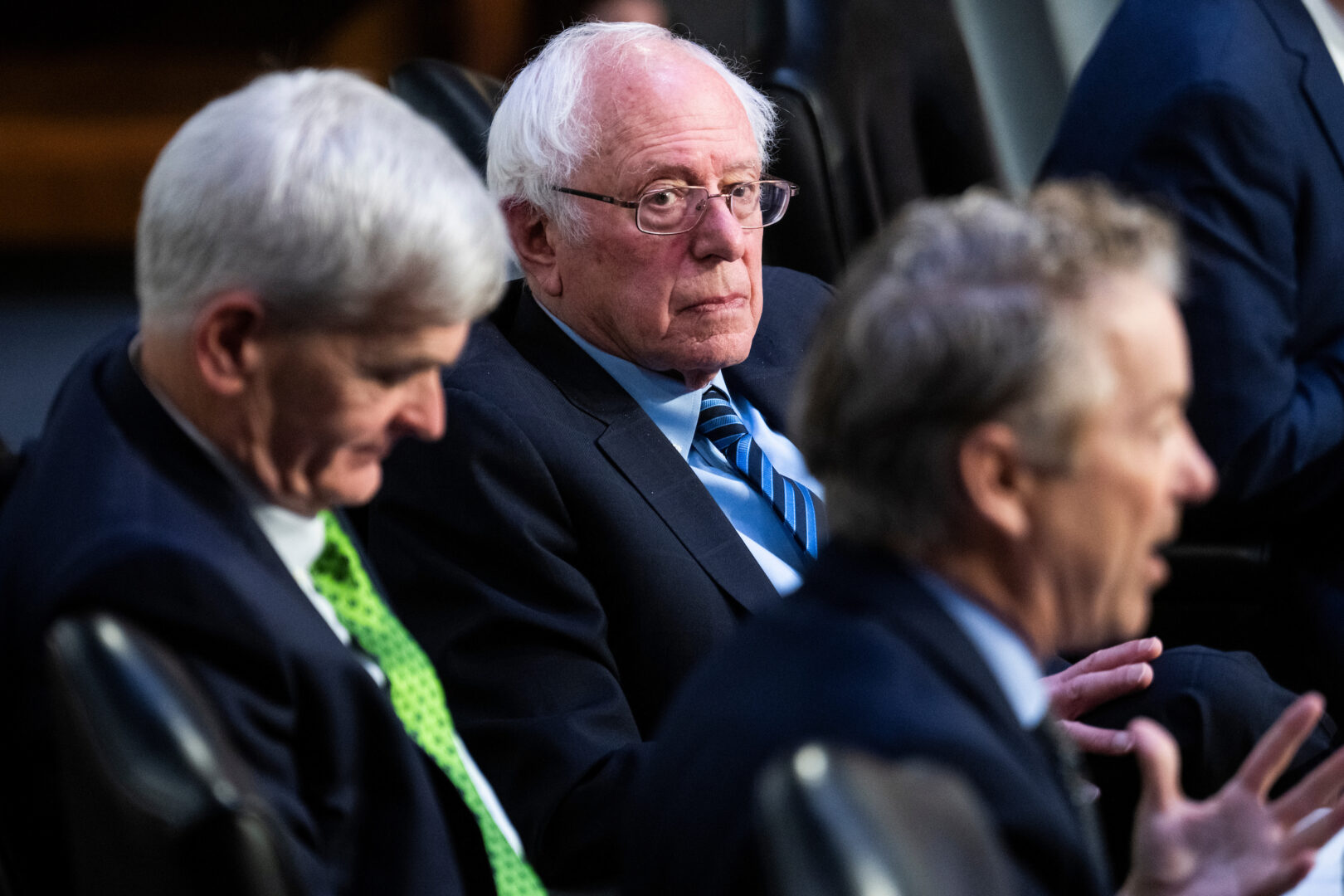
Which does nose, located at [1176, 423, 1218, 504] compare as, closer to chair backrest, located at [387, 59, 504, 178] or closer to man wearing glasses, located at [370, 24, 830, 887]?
man wearing glasses, located at [370, 24, 830, 887]

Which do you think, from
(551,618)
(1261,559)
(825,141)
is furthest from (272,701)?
(825,141)

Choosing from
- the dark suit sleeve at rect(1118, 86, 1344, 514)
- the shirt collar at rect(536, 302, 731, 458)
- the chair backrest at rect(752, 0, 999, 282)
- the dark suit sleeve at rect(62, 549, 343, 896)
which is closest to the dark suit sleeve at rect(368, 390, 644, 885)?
the shirt collar at rect(536, 302, 731, 458)

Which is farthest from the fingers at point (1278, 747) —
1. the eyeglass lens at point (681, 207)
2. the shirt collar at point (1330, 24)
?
the shirt collar at point (1330, 24)

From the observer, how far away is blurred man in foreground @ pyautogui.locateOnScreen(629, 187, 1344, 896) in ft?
3.14

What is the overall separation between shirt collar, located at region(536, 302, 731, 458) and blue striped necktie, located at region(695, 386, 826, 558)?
0.06 ft

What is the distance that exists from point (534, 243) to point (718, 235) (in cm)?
24

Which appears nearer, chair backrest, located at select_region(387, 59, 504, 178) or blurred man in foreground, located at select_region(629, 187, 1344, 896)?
blurred man in foreground, located at select_region(629, 187, 1344, 896)

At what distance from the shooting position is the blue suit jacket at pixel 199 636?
3.60 ft

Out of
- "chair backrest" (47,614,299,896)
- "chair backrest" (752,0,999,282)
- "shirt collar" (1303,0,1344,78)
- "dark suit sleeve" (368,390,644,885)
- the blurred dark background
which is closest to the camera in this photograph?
"chair backrest" (47,614,299,896)

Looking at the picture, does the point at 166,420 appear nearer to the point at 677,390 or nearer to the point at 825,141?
the point at 677,390

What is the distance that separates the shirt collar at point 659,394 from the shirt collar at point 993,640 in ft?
2.97

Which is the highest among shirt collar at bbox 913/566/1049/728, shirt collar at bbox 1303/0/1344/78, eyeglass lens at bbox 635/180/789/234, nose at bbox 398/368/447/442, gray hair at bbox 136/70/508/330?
gray hair at bbox 136/70/508/330

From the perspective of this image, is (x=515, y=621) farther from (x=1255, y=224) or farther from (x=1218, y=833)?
(x=1255, y=224)

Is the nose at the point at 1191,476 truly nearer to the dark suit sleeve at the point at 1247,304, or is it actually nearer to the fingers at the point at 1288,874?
the fingers at the point at 1288,874
